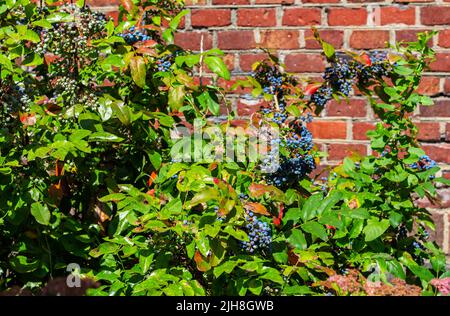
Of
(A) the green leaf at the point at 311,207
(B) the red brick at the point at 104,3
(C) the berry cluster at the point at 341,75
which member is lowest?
(A) the green leaf at the point at 311,207

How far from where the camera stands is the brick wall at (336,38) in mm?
2344

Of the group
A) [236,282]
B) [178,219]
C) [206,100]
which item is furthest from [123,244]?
[206,100]

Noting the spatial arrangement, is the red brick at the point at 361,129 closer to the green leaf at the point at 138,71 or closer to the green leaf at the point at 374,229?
the green leaf at the point at 374,229

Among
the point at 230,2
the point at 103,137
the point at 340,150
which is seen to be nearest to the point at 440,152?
the point at 340,150

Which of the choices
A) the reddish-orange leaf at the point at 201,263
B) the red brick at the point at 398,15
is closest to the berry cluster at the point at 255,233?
the reddish-orange leaf at the point at 201,263

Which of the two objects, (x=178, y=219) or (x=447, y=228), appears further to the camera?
(x=447, y=228)

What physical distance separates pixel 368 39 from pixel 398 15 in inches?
5.0

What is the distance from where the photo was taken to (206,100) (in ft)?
6.12

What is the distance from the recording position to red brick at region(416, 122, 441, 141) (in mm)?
2359

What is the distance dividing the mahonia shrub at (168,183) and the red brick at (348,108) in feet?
1.30

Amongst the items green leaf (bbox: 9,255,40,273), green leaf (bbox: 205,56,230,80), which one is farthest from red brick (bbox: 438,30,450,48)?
green leaf (bbox: 9,255,40,273)

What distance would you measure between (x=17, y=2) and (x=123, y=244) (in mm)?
679
